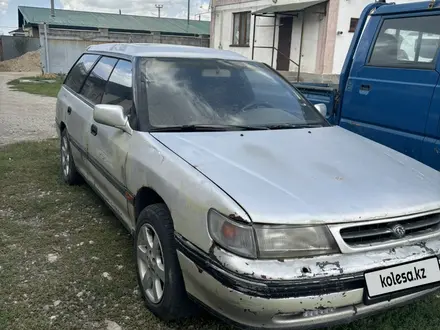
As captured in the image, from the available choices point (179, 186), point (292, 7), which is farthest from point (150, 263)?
point (292, 7)

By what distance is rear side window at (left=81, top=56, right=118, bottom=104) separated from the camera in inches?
157

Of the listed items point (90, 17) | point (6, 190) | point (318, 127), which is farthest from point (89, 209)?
point (90, 17)

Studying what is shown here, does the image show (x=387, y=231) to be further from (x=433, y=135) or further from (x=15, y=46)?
(x=15, y=46)

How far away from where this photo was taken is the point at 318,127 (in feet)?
11.0

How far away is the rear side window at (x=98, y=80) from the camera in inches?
157

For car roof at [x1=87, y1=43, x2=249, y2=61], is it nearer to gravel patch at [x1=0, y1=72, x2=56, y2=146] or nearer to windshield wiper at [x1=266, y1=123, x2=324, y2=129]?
windshield wiper at [x1=266, y1=123, x2=324, y2=129]

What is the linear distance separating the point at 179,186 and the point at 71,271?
4.53 ft

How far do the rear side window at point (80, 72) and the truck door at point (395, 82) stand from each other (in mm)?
2628

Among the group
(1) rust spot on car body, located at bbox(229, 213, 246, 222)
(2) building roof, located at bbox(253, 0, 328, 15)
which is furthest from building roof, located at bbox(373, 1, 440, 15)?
(2) building roof, located at bbox(253, 0, 328, 15)

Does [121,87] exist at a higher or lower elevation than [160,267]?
higher

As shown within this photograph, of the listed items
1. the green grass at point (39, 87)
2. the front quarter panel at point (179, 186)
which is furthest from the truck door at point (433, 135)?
the green grass at point (39, 87)

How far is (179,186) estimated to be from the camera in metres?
2.39

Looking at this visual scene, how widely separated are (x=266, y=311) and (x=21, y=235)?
2.64 metres

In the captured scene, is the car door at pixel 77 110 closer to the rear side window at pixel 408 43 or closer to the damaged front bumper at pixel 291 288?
the damaged front bumper at pixel 291 288
